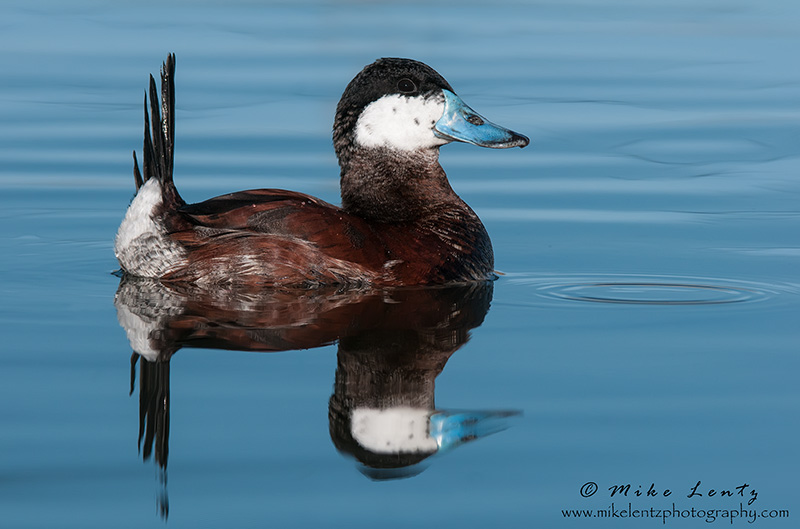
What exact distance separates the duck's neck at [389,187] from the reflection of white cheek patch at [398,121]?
49 mm

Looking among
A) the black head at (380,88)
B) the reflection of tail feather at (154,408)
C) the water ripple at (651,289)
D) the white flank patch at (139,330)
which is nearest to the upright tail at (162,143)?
the white flank patch at (139,330)

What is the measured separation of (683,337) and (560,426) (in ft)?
4.06

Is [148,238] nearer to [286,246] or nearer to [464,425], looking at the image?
[286,246]

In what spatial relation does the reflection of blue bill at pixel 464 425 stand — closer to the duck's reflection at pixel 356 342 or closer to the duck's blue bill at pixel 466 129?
the duck's reflection at pixel 356 342

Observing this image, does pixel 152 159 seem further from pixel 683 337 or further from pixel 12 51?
pixel 12 51

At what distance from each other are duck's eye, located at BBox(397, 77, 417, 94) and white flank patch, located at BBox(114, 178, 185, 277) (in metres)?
1.25

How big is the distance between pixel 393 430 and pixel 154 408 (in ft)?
2.43

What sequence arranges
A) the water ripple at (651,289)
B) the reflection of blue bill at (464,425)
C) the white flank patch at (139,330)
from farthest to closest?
1. the water ripple at (651,289)
2. the white flank patch at (139,330)
3. the reflection of blue bill at (464,425)

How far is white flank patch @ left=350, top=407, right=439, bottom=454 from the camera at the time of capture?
12.6 ft

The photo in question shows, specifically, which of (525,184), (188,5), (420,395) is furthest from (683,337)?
(188,5)

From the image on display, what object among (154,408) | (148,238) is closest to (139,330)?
(148,238)

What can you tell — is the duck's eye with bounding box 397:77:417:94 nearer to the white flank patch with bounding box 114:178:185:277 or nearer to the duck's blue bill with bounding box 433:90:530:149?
the duck's blue bill with bounding box 433:90:530:149

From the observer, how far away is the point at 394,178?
20.2 feet

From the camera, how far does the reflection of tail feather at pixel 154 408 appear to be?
141 inches
